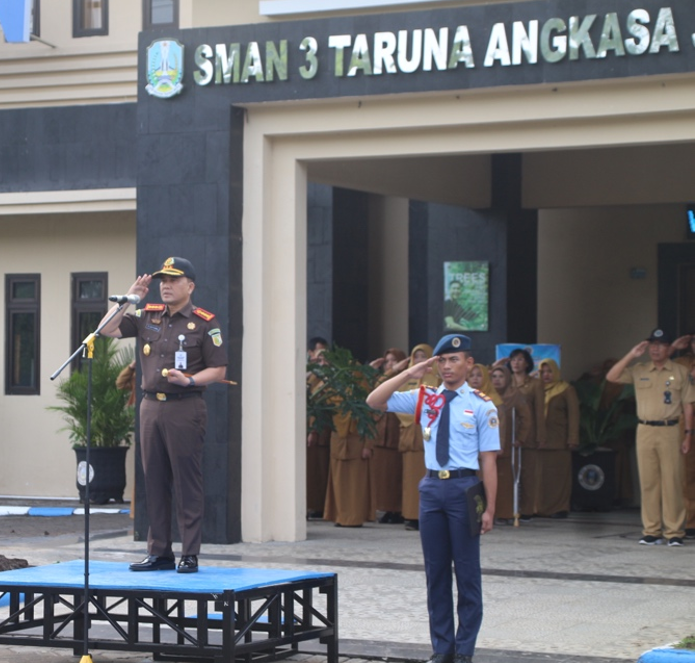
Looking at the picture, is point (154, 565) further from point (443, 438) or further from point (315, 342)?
point (315, 342)

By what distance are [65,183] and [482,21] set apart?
736 cm

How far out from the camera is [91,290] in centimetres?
1927

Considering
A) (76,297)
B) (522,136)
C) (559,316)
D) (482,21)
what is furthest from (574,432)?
(76,297)

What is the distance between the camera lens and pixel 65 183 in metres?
18.6

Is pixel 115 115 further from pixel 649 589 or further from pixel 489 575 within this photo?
pixel 649 589

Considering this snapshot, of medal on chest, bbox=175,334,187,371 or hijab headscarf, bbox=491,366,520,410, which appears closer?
medal on chest, bbox=175,334,187,371

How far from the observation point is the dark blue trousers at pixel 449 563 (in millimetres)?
8141

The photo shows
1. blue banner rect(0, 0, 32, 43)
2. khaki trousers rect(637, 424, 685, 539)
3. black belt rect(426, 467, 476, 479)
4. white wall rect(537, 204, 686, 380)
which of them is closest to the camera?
black belt rect(426, 467, 476, 479)

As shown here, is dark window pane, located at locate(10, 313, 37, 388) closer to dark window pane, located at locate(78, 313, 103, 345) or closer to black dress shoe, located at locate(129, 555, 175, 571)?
dark window pane, located at locate(78, 313, 103, 345)

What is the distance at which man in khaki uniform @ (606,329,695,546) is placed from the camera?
46.7 ft

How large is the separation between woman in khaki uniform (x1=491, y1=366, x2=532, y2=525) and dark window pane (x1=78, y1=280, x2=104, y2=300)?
18.8 feet

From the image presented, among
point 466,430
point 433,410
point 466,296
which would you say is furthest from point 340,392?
point 466,430

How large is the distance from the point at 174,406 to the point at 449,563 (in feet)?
6.71

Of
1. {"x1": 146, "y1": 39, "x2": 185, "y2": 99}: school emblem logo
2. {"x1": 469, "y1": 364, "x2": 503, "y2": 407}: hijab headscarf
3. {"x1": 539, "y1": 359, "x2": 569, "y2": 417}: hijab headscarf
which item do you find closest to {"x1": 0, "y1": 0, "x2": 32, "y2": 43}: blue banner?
{"x1": 146, "y1": 39, "x2": 185, "y2": 99}: school emblem logo
